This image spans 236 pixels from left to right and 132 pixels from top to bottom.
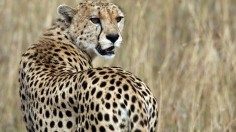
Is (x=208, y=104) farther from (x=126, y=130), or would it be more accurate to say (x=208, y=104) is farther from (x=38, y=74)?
(x=126, y=130)

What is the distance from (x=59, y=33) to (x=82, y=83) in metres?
1.05

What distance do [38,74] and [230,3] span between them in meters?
3.95

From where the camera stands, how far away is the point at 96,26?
3.91 m

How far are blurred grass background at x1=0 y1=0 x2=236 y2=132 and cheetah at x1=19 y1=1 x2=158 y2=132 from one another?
54 centimetres

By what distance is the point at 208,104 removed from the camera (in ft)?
15.5

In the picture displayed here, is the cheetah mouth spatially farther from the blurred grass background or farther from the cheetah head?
the blurred grass background

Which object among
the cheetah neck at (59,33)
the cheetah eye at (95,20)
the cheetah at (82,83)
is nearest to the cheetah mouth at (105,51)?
the cheetah at (82,83)

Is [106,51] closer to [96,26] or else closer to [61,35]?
[96,26]

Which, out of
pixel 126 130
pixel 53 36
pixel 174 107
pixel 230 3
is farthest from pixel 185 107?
pixel 230 3

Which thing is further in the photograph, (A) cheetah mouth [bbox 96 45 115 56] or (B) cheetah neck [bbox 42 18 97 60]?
(B) cheetah neck [bbox 42 18 97 60]

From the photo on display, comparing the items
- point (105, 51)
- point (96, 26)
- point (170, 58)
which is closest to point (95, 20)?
point (96, 26)

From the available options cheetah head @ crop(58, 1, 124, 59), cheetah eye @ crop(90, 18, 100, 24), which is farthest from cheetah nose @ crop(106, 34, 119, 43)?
cheetah eye @ crop(90, 18, 100, 24)

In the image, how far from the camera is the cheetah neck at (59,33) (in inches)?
164

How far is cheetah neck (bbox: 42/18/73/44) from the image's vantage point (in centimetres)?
416
